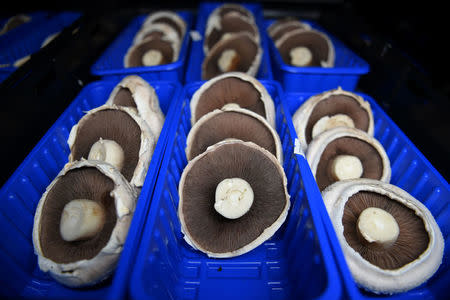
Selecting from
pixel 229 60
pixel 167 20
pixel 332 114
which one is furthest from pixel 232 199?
pixel 167 20

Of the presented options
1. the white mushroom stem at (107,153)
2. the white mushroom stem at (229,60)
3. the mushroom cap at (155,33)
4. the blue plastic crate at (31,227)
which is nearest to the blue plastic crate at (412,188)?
the white mushroom stem at (229,60)

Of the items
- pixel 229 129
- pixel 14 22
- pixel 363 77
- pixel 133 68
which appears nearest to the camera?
pixel 229 129

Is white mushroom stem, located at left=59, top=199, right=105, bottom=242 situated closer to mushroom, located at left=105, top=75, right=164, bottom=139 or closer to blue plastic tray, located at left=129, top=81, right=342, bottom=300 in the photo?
blue plastic tray, located at left=129, top=81, right=342, bottom=300

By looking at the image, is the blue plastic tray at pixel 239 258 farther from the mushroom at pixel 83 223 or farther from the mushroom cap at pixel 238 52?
the mushroom cap at pixel 238 52

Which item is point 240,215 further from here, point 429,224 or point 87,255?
point 429,224

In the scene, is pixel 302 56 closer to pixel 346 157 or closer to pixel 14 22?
pixel 346 157

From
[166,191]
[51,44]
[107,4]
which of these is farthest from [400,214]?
[107,4]
